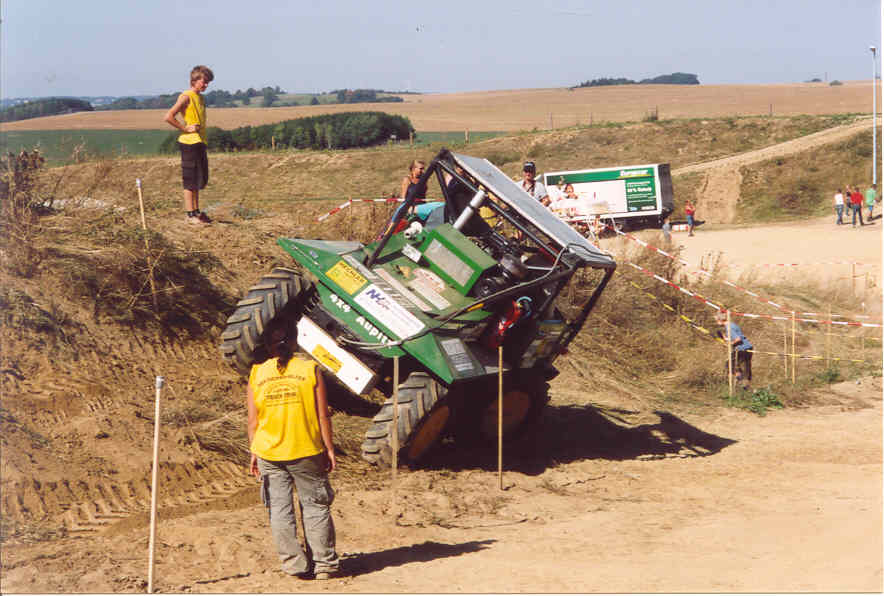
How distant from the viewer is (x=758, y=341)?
1816 cm

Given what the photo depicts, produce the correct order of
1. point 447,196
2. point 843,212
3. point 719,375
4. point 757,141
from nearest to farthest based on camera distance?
point 447,196 < point 719,375 < point 843,212 < point 757,141

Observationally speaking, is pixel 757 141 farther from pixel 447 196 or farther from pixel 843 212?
pixel 447 196

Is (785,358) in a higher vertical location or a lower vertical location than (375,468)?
lower

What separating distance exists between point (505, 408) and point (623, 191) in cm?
2882

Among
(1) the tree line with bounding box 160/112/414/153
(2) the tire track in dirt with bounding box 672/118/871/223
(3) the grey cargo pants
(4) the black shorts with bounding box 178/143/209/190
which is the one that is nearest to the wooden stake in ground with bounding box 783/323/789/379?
(4) the black shorts with bounding box 178/143/209/190

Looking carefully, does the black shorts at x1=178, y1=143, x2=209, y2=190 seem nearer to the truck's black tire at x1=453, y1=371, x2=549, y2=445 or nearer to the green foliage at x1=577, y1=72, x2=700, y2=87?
the truck's black tire at x1=453, y1=371, x2=549, y2=445

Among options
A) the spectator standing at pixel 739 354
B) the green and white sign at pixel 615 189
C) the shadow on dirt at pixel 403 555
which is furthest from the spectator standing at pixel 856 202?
the shadow on dirt at pixel 403 555

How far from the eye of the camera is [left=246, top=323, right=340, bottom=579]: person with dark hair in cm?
617

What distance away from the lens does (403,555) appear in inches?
272

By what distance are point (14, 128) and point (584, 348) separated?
157 feet

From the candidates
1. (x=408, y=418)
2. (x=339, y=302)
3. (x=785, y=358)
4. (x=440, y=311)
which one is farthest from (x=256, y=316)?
(x=785, y=358)

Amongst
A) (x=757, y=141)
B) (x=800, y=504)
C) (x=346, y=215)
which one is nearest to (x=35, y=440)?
(x=800, y=504)

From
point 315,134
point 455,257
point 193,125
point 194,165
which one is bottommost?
point 455,257

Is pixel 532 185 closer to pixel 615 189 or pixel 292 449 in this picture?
pixel 292 449
